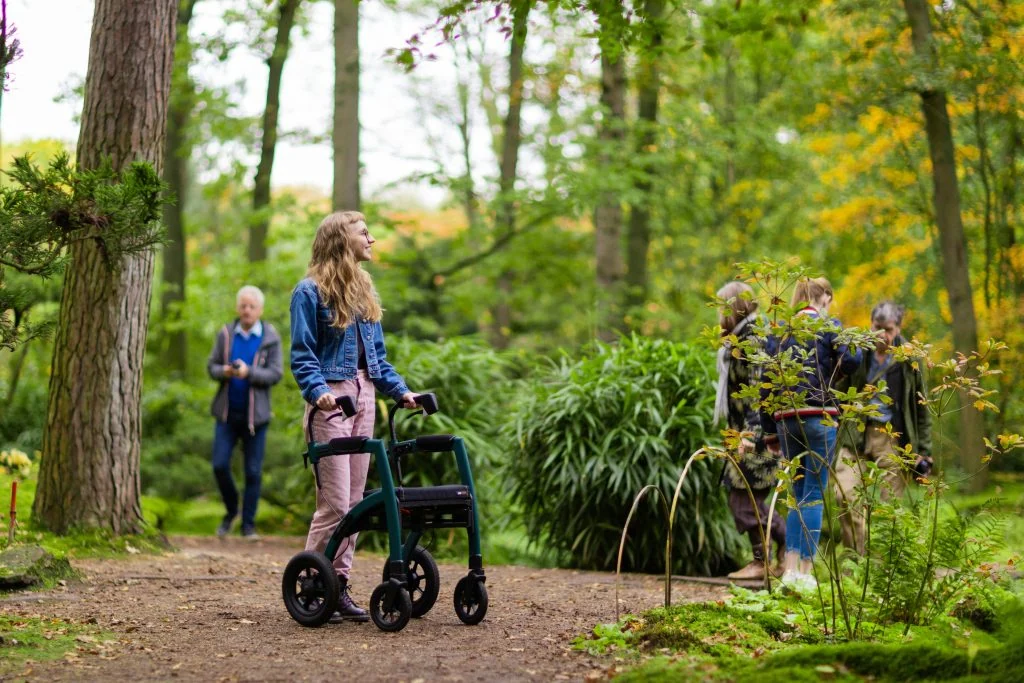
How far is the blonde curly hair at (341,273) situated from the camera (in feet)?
16.3

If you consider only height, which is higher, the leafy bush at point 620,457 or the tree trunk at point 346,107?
the tree trunk at point 346,107

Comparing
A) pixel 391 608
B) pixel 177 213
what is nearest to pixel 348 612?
pixel 391 608

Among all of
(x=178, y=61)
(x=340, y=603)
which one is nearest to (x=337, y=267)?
(x=340, y=603)

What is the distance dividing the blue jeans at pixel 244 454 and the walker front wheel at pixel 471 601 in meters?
4.47

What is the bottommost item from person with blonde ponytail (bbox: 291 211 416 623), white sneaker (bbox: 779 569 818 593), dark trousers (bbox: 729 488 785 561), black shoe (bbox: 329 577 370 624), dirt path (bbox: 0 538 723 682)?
dirt path (bbox: 0 538 723 682)

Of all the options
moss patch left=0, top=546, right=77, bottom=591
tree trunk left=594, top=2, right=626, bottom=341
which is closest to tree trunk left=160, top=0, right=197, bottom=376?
tree trunk left=594, top=2, right=626, bottom=341

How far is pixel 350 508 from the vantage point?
5.00 metres

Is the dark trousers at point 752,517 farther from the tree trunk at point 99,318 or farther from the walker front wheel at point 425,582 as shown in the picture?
the tree trunk at point 99,318

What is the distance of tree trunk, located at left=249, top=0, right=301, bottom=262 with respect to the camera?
16.6 meters

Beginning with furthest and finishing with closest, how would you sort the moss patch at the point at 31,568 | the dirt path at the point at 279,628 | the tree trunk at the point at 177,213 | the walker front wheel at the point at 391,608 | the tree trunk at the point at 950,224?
the tree trunk at the point at 177,213
the tree trunk at the point at 950,224
the moss patch at the point at 31,568
the walker front wheel at the point at 391,608
the dirt path at the point at 279,628

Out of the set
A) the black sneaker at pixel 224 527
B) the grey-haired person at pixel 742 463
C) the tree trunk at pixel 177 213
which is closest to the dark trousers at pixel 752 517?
the grey-haired person at pixel 742 463

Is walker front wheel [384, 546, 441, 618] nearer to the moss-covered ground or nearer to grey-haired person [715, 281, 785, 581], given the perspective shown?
the moss-covered ground

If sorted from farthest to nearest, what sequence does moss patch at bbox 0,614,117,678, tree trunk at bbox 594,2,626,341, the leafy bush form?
tree trunk at bbox 594,2,626,341
the leafy bush
moss patch at bbox 0,614,117,678

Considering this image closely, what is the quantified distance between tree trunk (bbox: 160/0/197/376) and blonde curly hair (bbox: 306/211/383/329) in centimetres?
1178
